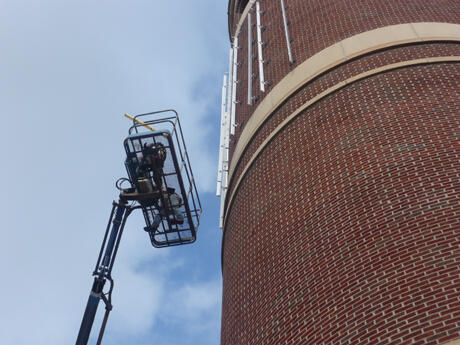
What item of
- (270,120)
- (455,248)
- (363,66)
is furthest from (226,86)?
(455,248)

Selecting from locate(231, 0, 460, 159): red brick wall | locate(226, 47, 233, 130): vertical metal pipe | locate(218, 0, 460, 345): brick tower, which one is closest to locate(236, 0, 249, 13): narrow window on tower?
locate(226, 47, 233, 130): vertical metal pipe

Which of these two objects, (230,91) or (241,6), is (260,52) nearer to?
(230,91)

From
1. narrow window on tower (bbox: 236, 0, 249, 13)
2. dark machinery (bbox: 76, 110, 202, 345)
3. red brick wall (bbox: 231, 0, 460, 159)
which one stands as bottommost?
dark machinery (bbox: 76, 110, 202, 345)

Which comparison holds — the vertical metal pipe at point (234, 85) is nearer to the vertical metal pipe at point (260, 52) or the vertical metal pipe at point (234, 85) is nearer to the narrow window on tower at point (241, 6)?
the vertical metal pipe at point (260, 52)

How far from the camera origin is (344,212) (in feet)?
37.6

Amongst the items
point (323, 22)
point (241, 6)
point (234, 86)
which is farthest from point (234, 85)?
point (241, 6)

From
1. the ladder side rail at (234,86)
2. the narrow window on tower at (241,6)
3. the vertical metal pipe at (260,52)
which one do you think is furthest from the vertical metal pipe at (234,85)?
the narrow window on tower at (241,6)

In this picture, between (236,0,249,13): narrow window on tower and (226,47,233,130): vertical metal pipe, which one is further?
(236,0,249,13): narrow window on tower

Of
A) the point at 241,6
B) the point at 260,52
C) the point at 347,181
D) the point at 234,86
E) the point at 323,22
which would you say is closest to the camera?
the point at 347,181

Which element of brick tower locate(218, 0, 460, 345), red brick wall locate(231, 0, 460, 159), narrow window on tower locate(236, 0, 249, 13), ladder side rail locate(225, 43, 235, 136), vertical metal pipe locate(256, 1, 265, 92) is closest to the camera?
brick tower locate(218, 0, 460, 345)

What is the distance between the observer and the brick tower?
9.66 m

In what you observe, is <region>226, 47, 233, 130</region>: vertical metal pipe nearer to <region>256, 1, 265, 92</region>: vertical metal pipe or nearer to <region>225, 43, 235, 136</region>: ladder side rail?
<region>225, 43, 235, 136</region>: ladder side rail

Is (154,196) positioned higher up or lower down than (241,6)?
lower down

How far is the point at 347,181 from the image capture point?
1195cm
